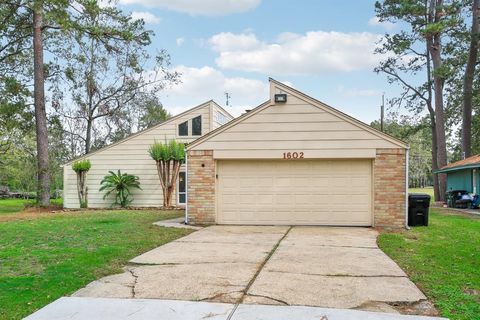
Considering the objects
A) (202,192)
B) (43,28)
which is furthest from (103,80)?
(202,192)

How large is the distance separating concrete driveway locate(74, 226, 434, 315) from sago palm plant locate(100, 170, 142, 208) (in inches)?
386

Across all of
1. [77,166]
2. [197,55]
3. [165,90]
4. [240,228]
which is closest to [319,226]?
[240,228]

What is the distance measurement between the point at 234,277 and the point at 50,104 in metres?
24.5

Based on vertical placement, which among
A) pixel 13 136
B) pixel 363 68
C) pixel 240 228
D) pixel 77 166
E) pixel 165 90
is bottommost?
pixel 240 228

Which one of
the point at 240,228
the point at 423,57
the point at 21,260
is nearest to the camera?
the point at 21,260

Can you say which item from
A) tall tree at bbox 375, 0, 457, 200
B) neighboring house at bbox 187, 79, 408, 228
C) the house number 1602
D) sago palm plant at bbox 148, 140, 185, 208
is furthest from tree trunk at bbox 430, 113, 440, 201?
the house number 1602

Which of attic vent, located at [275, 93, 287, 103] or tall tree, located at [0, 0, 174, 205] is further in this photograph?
tall tree, located at [0, 0, 174, 205]

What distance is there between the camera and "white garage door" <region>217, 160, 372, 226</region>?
1120cm

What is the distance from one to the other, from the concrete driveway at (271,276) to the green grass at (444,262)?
225mm

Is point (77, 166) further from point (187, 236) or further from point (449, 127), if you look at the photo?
point (449, 127)

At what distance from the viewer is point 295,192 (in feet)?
37.8

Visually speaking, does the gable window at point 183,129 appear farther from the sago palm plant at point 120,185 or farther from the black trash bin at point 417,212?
the black trash bin at point 417,212

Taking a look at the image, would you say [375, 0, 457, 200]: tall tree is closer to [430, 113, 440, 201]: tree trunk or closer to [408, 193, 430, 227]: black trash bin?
[430, 113, 440, 201]: tree trunk

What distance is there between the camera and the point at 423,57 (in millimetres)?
28234
